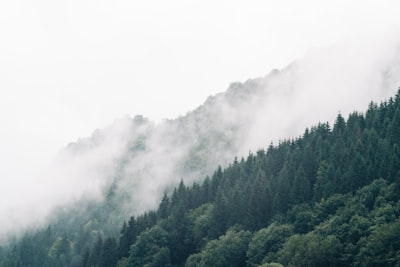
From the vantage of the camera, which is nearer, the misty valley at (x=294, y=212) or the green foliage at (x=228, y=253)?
the misty valley at (x=294, y=212)

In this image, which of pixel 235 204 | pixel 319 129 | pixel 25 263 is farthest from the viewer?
pixel 25 263

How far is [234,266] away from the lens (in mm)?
103000

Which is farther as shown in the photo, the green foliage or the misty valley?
the green foliage

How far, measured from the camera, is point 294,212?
342ft

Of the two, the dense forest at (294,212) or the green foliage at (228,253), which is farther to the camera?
the green foliage at (228,253)

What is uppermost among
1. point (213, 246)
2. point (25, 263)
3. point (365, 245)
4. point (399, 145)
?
point (25, 263)

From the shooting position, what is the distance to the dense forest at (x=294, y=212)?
8506cm

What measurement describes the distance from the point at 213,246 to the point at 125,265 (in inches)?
919

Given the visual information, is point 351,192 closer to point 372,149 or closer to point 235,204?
point 372,149

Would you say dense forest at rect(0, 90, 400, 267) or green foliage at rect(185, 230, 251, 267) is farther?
green foliage at rect(185, 230, 251, 267)

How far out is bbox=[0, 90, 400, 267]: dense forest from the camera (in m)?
85.1

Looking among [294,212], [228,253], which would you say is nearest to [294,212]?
[294,212]

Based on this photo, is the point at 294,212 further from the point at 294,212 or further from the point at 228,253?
the point at 228,253

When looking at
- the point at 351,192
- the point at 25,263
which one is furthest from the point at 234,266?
the point at 25,263
